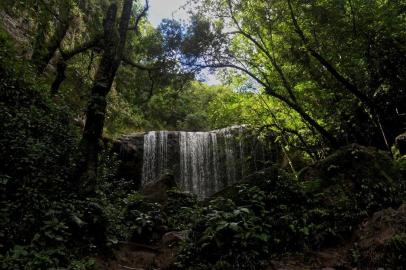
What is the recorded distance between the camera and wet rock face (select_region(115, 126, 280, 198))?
62.0 feet

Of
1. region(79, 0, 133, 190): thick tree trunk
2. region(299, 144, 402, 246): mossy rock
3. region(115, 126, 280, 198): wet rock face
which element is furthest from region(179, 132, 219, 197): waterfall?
region(79, 0, 133, 190): thick tree trunk

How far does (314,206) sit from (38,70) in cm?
1035

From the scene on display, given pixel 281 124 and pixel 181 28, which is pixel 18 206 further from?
pixel 281 124

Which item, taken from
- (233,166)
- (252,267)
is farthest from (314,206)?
(233,166)

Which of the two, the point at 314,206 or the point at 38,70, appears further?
the point at 38,70

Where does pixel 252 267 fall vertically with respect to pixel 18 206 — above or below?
below

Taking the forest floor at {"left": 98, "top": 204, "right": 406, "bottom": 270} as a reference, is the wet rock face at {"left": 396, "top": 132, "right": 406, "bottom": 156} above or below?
above

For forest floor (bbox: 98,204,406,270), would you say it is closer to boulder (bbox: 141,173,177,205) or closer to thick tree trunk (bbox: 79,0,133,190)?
thick tree trunk (bbox: 79,0,133,190)

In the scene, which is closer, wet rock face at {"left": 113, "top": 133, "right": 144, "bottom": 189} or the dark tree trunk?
the dark tree trunk

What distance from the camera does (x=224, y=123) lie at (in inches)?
581

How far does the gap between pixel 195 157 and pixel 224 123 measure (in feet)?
17.9

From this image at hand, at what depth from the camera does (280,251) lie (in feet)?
18.3

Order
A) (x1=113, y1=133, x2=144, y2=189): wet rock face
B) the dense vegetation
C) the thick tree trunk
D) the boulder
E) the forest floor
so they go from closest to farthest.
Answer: the forest floor → the dense vegetation → the thick tree trunk → the boulder → (x1=113, y1=133, x2=144, y2=189): wet rock face

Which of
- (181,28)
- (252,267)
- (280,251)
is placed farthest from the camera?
(181,28)
